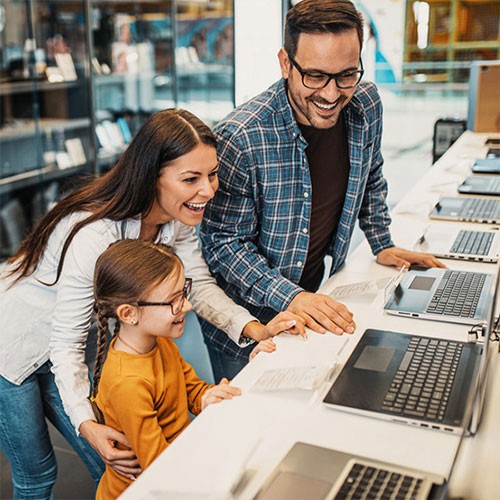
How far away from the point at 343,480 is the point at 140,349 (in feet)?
1.98

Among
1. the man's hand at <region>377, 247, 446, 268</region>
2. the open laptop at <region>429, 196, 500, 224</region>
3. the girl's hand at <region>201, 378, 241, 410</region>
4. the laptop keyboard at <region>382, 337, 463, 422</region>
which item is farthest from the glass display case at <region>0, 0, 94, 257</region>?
the laptop keyboard at <region>382, 337, 463, 422</region>

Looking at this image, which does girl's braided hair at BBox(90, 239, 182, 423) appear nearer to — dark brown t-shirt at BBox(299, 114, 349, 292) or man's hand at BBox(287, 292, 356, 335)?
man's hand at BBox(287, 292, 356, 335)

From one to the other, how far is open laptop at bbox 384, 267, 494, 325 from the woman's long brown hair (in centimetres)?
68

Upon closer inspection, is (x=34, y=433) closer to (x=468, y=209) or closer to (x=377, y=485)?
(x=377, y=485)

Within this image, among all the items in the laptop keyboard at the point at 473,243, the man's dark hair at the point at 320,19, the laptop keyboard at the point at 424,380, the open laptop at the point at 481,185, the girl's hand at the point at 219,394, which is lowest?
the girl's hand at the point at 219,394

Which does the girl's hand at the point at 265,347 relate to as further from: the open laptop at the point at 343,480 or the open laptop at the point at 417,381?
the open laptop at the point at 343,480

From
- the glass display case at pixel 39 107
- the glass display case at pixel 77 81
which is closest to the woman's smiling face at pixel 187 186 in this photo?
the glass display case at pixel 77 81

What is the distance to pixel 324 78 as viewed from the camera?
1.74 m

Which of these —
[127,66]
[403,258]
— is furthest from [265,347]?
[127,66]

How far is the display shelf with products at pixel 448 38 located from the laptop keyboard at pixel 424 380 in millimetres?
4642

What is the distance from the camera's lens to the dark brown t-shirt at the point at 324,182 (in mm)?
2025

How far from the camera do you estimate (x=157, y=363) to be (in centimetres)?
152

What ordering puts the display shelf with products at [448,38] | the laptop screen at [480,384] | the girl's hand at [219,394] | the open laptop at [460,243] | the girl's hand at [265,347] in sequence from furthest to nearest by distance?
the display shelf with products at [448,38]
the open laptop at [460,243]
the girl's hand at [265,347]
the girl's hand at [219,394]
the laptop screen at [480,384]

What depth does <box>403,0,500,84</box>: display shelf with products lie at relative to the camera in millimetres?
5512
